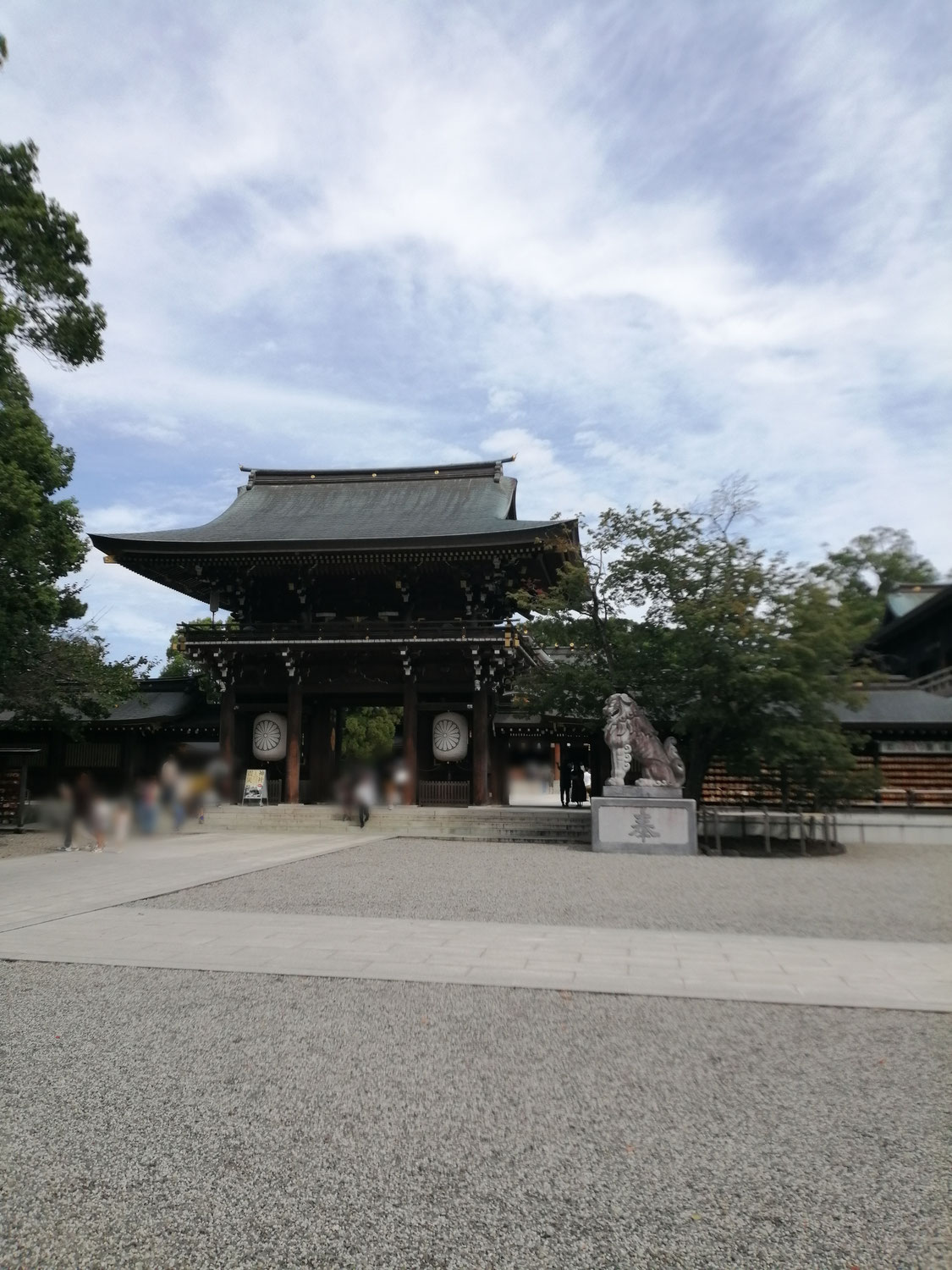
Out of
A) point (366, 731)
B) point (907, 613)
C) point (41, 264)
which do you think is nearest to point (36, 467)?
point (41, 264)

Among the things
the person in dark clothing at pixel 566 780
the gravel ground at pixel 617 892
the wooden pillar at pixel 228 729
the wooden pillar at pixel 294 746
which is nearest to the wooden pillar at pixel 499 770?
the person in dark clothing at pixel 566 780

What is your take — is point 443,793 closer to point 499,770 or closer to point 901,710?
point 499,770

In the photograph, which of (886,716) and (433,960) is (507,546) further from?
(433,960)

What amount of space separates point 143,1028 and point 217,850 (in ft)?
37.0

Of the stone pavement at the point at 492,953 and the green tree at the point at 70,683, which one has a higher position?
the green tree at the point at 70,683

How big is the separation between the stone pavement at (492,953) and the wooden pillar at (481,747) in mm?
14330

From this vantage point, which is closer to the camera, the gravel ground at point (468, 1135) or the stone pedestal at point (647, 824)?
the gravel ground at point (468, 1135)

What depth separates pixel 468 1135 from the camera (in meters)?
3.72

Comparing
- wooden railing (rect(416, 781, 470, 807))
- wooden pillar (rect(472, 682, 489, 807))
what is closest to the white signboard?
wooden railing (rect(416, 781, 470, 807))

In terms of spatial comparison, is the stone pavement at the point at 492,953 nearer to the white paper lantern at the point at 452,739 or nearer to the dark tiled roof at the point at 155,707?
the white paper lantern at the point at 452,739

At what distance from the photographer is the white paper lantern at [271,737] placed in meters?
25.3

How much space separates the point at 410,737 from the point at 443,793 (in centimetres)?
184

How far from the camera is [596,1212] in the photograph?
10.1 feet

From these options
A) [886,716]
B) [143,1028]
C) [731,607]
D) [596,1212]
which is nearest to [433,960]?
[143,1028]
